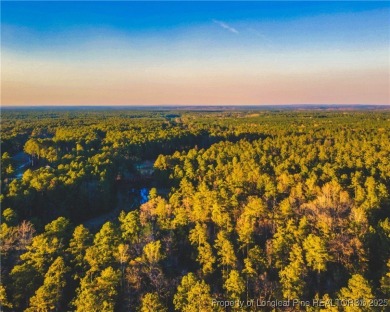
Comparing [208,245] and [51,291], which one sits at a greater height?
→ [208,245]

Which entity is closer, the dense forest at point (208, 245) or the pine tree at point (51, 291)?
the pine tree at point (51, 291)

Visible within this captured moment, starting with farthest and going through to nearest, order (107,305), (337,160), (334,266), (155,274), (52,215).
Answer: (337,160), (52,215), (334,266), (155,274), (107,305)

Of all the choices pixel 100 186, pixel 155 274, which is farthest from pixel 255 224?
pixel 100 186

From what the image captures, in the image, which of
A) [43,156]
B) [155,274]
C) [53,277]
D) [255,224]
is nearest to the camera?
[53,277]

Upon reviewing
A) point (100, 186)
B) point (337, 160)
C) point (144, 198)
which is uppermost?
point (337, 160)

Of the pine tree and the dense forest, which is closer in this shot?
the pine tree

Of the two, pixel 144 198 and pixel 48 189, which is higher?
pixel 48 189

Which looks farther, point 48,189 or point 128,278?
point 48,189

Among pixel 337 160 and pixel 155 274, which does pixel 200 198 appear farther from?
pixel 337 160

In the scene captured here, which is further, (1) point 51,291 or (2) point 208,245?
(2) point 208,245
